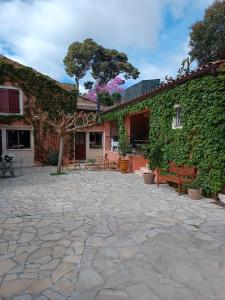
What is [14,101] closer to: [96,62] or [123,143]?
[123,143]

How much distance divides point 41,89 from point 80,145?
4811mm

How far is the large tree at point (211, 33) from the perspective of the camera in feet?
70.8

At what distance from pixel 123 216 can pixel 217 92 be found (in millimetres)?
4066

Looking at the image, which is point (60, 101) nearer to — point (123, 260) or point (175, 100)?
point (175, 100)

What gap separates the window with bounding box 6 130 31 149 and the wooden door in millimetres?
3594

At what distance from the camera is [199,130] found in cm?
758

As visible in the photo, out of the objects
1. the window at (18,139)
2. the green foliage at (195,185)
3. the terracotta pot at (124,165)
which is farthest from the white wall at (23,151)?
the green foliage at (195,185)

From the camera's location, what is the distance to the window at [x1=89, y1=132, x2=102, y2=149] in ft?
64.5

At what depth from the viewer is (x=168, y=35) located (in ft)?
38.4

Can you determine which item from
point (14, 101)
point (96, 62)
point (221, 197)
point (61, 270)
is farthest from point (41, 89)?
point (61, 270)

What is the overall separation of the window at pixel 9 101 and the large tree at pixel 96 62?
1503 cm

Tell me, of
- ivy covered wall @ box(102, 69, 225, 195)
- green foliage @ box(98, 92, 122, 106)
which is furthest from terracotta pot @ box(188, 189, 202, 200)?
green foliage @ box(98, 92, 122, 106)

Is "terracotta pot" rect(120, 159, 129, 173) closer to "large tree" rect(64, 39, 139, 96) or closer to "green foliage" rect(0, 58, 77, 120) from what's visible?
"green foliage" rect(0, 58, 77, 120)

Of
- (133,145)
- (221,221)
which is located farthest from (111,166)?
(221,221)
